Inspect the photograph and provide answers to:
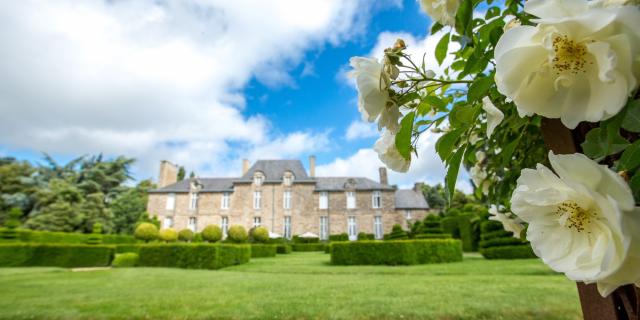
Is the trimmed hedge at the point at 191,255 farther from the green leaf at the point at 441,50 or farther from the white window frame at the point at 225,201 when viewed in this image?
the white window frame at the point at 225,201

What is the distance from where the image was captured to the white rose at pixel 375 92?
69 cm

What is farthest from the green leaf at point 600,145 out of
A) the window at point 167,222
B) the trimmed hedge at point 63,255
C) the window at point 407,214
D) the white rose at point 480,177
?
the window at point 167,222

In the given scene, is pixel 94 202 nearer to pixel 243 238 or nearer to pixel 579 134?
pixel 243 238

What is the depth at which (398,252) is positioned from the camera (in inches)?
452

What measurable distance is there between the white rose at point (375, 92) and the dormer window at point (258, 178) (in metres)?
27.1

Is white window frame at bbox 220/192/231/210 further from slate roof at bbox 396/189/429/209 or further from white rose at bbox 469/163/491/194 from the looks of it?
white rose at bbox 469/163/491/194

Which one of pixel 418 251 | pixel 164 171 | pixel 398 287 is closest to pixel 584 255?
pixel 398 287

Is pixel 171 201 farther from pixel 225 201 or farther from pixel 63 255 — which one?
pixel 63 255

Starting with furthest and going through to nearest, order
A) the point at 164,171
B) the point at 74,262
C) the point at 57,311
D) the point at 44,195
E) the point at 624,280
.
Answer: the point at 164,171
the point at 44,195
the point at 74,262
the point at 57,311
the point at 624,280

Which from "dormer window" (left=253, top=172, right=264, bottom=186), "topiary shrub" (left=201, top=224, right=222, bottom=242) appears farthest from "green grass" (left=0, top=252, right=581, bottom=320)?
"dormer window" (left=253, top=172, right=264, bottom=186)

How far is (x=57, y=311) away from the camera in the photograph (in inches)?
186

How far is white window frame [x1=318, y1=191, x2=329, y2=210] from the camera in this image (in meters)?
27.4

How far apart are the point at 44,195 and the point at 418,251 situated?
28950 millimetres

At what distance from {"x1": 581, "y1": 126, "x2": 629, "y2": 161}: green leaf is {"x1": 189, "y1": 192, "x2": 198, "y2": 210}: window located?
29.2 meters
